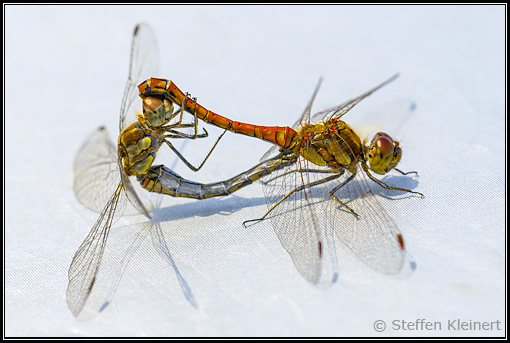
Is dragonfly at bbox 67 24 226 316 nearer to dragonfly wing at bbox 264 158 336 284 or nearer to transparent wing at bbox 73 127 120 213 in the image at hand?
transparent wing at bbox 73 127 120 213

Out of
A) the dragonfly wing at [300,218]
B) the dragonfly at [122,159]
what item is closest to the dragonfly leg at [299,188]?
the dragonfly wing at [300,218]

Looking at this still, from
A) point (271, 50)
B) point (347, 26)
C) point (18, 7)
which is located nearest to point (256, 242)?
point (271, 50)

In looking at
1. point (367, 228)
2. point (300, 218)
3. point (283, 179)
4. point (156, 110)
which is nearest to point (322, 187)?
point (283, 179)

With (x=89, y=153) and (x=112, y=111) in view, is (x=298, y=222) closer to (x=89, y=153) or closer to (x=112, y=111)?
(x=89, y=153)

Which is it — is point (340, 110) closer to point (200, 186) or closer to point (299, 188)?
point (299, 188)

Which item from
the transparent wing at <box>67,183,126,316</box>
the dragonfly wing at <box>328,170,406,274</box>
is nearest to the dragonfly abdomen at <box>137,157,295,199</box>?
the transparent wing at <box>67,183,126,316</box>

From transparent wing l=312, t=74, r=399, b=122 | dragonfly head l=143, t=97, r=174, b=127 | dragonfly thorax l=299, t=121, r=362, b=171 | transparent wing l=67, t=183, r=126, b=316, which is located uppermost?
transparent wing l=312, t=74, r=399, b=122

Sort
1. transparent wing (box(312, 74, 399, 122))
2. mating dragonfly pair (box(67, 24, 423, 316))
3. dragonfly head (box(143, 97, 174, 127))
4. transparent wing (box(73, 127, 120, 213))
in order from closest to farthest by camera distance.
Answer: mating dragonfly pair (box(67, 24, 423, 316))
dragonfly head (box(143, 97, 174, 127))
transparent wing (box(312, 74, 399, 122))
transparent wing (box(73, 127, 120, 213))

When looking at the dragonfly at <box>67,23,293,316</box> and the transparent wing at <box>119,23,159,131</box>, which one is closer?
the dragonfly at <box>67,23,293,316</box>
